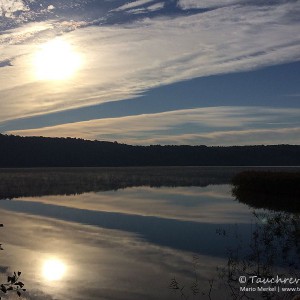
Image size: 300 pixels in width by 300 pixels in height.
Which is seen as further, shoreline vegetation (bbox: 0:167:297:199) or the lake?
shoreline vegetation (bbox: 0:167:297:199)

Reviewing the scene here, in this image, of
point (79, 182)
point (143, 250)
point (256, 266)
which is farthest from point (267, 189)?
point (79, 182)

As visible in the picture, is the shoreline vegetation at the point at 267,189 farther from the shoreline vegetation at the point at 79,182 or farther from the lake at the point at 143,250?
the shoreline vegetation at the point at 79,182

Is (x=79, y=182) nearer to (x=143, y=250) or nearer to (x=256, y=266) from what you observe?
(x=143, y=250)

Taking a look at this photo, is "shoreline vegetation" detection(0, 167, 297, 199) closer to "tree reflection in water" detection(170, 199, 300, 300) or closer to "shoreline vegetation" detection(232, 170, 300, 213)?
"shoreline vegetation" detection(232, 170, 300, 213)

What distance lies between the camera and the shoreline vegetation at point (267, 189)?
1340 inches

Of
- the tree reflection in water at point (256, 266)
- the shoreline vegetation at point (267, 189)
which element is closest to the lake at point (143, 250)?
the tree reflection in water at point (256, 266)

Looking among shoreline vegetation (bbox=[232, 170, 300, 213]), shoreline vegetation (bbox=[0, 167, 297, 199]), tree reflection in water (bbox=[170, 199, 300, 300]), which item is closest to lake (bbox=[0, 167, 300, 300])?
tree reflection in water (bbox=[170, 199, 300, 300])

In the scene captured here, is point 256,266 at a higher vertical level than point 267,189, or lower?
higher

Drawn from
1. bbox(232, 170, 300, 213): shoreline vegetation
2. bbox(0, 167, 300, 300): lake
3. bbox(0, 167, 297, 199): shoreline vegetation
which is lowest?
bbox(0, 167, 297, 199): shoreline vegetation

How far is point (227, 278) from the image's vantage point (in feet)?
43.1

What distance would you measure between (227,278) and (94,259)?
4.91m

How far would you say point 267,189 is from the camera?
41625 mm

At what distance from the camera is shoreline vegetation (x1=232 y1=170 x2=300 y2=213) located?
34.0m

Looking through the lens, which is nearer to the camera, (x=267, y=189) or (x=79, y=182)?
(x=267, y=189)
